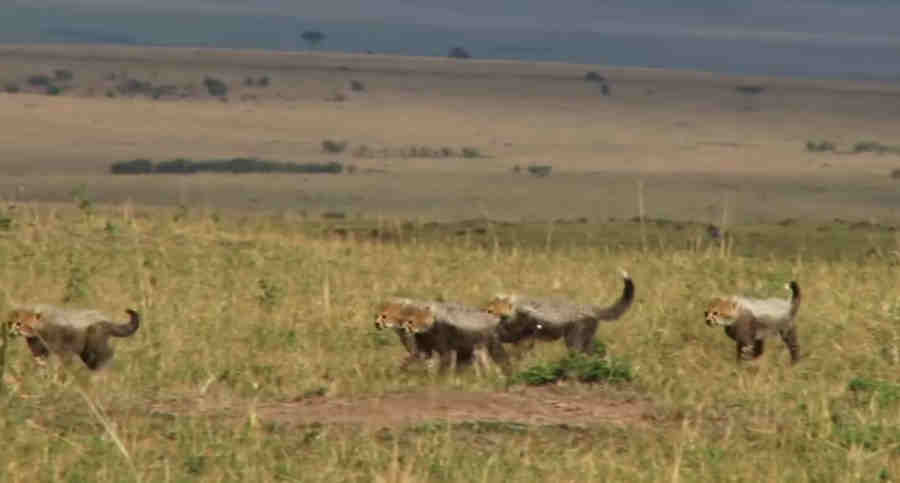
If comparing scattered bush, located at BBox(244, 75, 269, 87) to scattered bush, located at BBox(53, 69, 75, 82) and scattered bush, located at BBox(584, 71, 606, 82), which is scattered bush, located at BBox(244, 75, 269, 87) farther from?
scattered bush, located at BBox(584, 71, 606, 82)

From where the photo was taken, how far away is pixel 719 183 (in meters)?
65.2

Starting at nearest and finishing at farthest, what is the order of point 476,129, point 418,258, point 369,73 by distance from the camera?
point 418,258
point 476,129
point 369,73

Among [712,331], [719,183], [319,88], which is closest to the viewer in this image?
[712,331]

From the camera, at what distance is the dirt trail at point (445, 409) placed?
9609 mm

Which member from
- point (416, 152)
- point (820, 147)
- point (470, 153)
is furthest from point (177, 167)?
point (820, 147)

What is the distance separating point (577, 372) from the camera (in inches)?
420

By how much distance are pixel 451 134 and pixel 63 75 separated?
22.3 metres

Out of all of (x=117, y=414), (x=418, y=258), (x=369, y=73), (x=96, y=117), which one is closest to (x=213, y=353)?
(x=117, y=414)

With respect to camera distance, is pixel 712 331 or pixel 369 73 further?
pixel 369 73

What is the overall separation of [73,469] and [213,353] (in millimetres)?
3853

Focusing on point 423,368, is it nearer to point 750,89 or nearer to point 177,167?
point 177,167

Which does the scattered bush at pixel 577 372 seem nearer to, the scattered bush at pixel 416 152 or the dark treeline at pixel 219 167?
the dark treeline at pixel 219 167

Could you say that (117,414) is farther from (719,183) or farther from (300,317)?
(719,183)

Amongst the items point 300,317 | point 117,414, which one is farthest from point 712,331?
point 117,414
